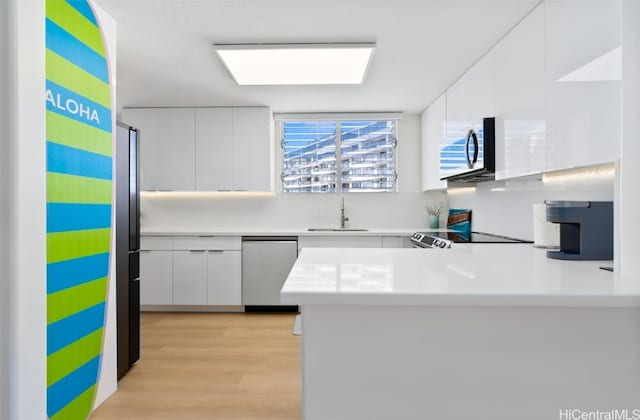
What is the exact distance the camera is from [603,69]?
1533 mm

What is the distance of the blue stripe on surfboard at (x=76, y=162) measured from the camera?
1816 millimetres

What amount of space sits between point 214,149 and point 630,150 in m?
3.90

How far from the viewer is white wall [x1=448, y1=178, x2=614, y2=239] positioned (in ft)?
6.68

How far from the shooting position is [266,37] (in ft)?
8.38

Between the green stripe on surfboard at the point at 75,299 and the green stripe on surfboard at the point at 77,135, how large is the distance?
0.72 m

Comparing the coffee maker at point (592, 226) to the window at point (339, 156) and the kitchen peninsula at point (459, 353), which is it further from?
the window at point (339, 156)

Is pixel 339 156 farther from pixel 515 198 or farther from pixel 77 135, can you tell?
pixel 77 135

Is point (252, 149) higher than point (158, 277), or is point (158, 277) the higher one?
point (252, 149)

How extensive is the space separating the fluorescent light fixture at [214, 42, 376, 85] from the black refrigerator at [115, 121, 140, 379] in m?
0.91

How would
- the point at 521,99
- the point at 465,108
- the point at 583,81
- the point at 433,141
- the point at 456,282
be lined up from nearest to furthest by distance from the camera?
the point at 456,282, the point at 583,81, the point at 521,99, the point at 465,108, the point at 433,141

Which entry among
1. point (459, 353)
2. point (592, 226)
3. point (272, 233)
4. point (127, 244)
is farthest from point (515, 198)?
point (127, 244)

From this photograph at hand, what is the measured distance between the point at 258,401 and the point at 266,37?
7.46 feet

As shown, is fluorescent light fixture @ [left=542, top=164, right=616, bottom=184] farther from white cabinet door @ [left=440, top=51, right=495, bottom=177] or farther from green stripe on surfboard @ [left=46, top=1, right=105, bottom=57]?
A: green stripe on surfboard @ [left=46, top=1, right=105, bottom=57]

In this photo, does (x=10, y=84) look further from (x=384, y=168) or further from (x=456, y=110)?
(x=384, y=168)
